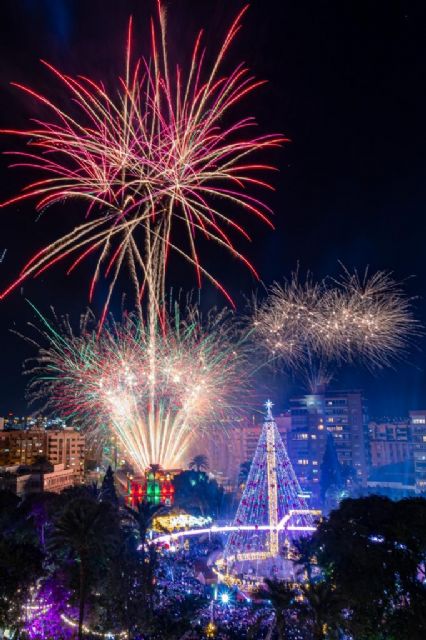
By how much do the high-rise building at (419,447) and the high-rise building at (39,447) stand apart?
6289 cm

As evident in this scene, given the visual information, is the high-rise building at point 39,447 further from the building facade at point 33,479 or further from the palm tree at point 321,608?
the palm tree at point 321,608

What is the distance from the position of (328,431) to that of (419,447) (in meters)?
16.8

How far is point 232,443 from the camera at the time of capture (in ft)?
388

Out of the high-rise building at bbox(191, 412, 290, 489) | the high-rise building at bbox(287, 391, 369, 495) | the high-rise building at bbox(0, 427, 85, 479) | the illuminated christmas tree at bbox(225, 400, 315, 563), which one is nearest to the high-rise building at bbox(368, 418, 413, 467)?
the high-rise building at bbox(287, 391, 369, 495)

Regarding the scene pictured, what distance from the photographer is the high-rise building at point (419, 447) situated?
90562mm

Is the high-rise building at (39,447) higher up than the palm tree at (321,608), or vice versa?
the high-rise building at (39,447)

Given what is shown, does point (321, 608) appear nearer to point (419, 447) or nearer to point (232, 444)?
point (419, 447)

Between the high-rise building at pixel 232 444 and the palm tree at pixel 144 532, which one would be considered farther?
the high-rise building at pixel 232 444

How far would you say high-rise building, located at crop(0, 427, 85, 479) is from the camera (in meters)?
97.4

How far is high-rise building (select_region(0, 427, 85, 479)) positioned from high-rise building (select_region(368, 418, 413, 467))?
63.2m

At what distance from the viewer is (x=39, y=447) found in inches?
3944

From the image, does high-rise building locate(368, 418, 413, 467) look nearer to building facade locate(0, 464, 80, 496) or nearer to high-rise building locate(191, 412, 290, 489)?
high-rise building locate(191, 412, 290, 489)

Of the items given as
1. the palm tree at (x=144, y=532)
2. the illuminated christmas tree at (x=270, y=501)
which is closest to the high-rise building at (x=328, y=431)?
the illuminated christmas tree at (x=270, y=501)

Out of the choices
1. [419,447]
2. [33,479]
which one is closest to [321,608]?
[33,479]
